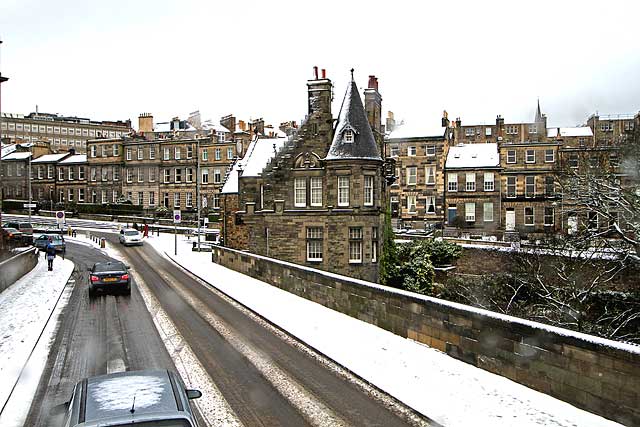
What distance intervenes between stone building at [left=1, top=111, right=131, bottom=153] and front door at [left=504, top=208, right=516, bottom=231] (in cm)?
9083

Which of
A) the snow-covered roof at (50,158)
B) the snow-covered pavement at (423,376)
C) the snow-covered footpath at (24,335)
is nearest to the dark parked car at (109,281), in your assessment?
the snow-covered footpath at (24,335)

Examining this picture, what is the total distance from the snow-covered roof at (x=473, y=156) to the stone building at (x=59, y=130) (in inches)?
3306

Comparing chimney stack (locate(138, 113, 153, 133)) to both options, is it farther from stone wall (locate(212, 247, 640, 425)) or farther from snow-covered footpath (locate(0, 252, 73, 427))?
stone wall (locate(212, 247, 640, 425))

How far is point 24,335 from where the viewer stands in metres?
15.9

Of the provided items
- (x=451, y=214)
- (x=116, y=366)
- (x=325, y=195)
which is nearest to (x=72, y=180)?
(x=451, y=214)

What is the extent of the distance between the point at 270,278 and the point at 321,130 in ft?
43.6

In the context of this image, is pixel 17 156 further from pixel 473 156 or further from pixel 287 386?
pixel 287 386

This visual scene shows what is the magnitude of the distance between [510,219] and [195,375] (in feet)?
177

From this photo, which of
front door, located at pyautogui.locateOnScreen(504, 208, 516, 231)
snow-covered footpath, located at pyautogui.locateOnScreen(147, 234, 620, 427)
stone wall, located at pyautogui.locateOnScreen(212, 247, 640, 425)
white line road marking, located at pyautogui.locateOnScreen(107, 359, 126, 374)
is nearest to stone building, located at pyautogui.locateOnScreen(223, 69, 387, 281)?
snow-covered footpath, located at pyautogui.locateOnScreen(147, 234, 620, 427)

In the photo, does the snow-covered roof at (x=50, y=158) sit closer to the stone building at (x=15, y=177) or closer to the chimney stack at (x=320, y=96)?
the stone building at (x=15, y=177)

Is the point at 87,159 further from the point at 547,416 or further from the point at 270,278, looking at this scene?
the point at 547,416

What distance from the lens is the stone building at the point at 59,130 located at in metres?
128

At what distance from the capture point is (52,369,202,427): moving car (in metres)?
5.92

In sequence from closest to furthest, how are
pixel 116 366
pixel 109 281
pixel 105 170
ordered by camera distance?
pixel 116 366 → pixel 109 281 → pixel 105 170
